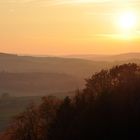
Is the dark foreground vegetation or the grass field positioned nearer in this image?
the dark foreground vegetation

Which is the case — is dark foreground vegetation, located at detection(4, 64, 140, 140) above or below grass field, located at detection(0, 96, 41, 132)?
above

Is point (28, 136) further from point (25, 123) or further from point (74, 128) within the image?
point (74, 128)

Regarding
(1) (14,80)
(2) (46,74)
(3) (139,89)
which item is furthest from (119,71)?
(2) (46,74)

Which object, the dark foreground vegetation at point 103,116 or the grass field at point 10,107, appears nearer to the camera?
the dark foreground vegetation at point 103,116

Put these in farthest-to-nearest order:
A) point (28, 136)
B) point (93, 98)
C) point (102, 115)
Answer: point (28, 136) < point (93, 98) < point (102, 115)

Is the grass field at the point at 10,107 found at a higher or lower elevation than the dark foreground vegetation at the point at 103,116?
lower

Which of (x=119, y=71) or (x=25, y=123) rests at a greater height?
(x=119, y=71)

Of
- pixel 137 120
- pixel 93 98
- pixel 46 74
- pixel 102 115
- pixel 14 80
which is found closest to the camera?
pixel 137 120

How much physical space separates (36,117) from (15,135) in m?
1.54

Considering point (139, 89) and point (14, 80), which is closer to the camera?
point (139, 89)

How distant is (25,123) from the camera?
1195 inches

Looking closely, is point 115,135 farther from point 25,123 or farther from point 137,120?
point 25,123

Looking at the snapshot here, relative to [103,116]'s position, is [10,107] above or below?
below

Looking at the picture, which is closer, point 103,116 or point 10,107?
point 103,116
